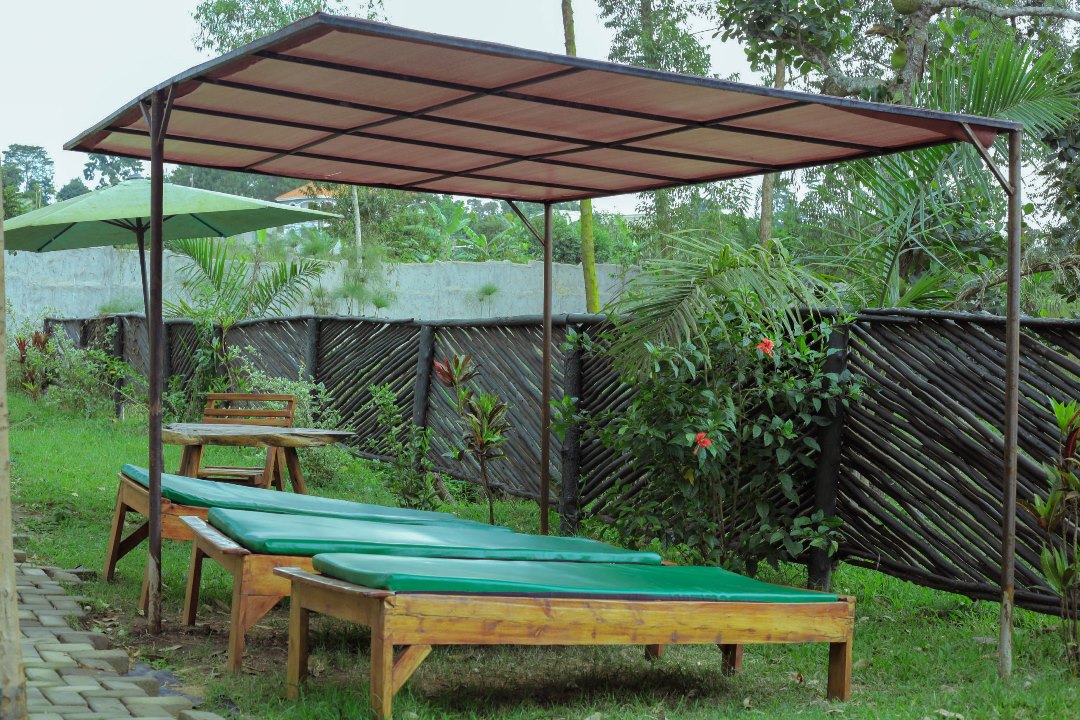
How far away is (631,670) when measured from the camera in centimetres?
417

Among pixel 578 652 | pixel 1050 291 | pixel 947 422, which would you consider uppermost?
pixel 1050 291

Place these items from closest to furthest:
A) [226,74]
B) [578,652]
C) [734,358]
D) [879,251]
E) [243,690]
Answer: [243,690] < [226,74] < [578,652] < [734,358] < [879,251]

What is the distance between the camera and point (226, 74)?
385 centimetres

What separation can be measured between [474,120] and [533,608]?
2.42m

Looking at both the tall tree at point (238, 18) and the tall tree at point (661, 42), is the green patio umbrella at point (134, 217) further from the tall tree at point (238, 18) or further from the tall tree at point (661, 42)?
the tall tree at point (238, 18)

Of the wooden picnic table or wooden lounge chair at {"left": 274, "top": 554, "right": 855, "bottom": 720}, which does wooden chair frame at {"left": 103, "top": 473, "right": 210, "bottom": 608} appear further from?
wooden lounge chair at {"left": 274, "top": 554, "right": 855, "bottom": 720}

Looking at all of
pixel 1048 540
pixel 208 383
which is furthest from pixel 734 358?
pixel 208 383

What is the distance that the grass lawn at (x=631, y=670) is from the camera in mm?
3504

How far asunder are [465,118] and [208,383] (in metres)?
7.75

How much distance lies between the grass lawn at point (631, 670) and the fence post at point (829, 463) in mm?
256

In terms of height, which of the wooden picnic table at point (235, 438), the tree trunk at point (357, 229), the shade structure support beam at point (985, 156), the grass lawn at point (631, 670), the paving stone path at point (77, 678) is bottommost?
the grass lawn at point (631, 670)

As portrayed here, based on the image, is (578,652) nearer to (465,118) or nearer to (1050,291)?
(465,118)

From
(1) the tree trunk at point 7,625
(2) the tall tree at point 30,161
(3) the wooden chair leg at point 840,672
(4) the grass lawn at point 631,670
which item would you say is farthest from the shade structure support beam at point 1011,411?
(2) the tall tree at point 30,161

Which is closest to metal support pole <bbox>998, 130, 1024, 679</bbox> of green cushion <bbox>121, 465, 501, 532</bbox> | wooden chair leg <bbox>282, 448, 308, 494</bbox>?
green cushion <bbox>121, 465, 501, 532</bbox>
